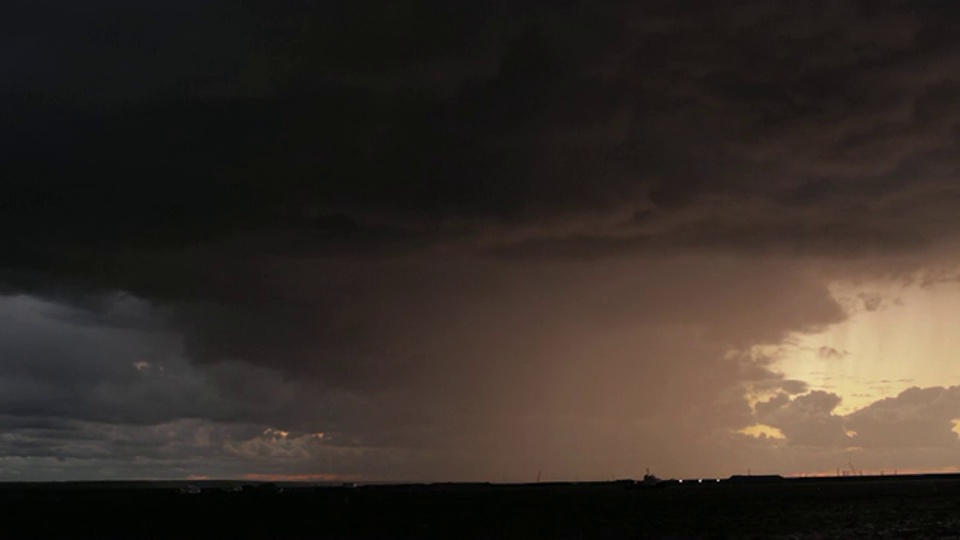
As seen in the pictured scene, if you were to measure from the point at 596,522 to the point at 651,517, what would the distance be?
788 inches

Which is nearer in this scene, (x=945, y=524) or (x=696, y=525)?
(x=945, y=524)

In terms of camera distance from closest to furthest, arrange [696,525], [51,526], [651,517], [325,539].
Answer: [325,539], [696,525], [51,526], [651,517]

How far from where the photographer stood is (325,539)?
13750 cm

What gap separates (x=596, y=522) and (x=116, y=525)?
99251mm

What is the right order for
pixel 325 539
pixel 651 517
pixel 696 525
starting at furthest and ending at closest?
pixel 651 517 < pixel 696 525 < pixel 325 539

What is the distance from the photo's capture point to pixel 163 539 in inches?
5546

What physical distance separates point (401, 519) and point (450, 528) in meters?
36.6

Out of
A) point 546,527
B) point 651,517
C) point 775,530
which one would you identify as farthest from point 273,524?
point 775,530

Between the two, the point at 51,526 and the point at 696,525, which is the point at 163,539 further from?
the point at 696,525

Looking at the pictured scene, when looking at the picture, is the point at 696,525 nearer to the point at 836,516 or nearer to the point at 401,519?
the point at 836,516

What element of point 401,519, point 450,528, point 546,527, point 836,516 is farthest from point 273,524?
point 836,516

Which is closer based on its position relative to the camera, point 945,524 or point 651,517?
point 945,524

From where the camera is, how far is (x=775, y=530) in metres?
142

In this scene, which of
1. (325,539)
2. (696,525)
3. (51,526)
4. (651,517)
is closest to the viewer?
(325,539)
